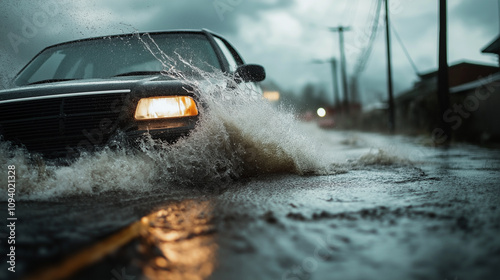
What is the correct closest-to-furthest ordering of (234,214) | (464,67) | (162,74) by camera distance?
(234,214) < (162,74) < (464,67)

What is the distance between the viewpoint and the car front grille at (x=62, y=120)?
3.18m

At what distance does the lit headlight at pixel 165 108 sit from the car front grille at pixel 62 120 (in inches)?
6.5

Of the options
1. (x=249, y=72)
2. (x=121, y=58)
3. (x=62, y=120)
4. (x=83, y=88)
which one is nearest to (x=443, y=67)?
(x=249, y=72)

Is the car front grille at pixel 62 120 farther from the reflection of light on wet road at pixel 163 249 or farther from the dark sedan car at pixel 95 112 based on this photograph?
the reflection of light on wet road at pixel 163 249

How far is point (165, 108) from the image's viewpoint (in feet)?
10.9

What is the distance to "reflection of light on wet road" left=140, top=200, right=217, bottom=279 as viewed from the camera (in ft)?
4.53

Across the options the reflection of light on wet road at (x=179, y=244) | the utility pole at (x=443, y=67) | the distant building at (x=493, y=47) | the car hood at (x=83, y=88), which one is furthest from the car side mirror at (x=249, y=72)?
the distant building at (x=493, y=47)

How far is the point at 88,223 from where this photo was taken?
1.95 metres

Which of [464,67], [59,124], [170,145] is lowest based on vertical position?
[170,145]

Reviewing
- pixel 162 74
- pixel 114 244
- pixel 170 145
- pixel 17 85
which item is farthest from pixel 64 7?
pixel 114 244

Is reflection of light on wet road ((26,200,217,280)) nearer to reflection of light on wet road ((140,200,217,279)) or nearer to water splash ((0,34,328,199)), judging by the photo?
reflection of light on wet road ((140,200,217,279))

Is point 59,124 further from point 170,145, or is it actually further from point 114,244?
point 114,244

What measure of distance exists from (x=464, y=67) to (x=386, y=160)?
128 ft

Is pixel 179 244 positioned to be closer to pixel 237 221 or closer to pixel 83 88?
pixel 237 221
